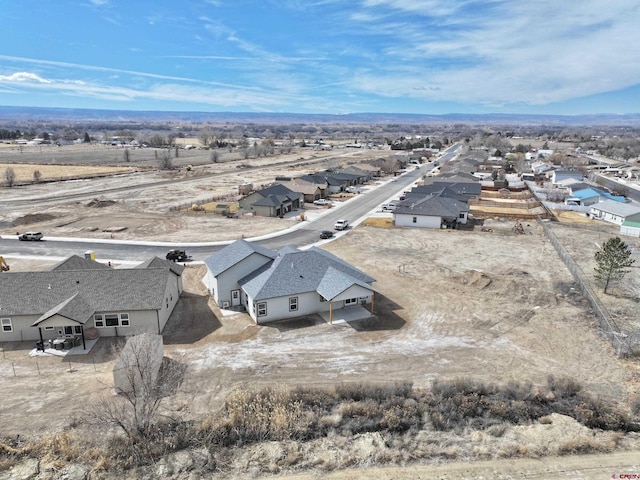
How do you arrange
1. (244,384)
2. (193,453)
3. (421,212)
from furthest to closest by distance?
1. (421,212)
2. (244,384)
3. (193,453)

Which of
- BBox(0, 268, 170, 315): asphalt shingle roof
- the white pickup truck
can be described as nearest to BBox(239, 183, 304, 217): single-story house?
the white pickup truck

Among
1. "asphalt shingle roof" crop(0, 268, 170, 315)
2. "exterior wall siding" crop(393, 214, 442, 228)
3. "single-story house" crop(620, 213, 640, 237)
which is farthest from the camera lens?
"exterior wall siding" crop(393, 214, 442, 228)

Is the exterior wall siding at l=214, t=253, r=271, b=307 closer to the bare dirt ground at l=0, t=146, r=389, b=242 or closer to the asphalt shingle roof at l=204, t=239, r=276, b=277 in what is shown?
the asphalt shingle roof at l=204, t=239, r=276, b=277

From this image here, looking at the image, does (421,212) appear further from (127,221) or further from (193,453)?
(193,453)

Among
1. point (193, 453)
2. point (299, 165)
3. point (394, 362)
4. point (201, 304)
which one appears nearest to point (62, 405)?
point (193, 453)

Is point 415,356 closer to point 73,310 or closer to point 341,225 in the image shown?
point 73,310

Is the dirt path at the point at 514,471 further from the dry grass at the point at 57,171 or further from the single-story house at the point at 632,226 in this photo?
the dry grass at the point at 57,171

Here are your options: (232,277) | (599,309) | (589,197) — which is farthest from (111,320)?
(589,197)
